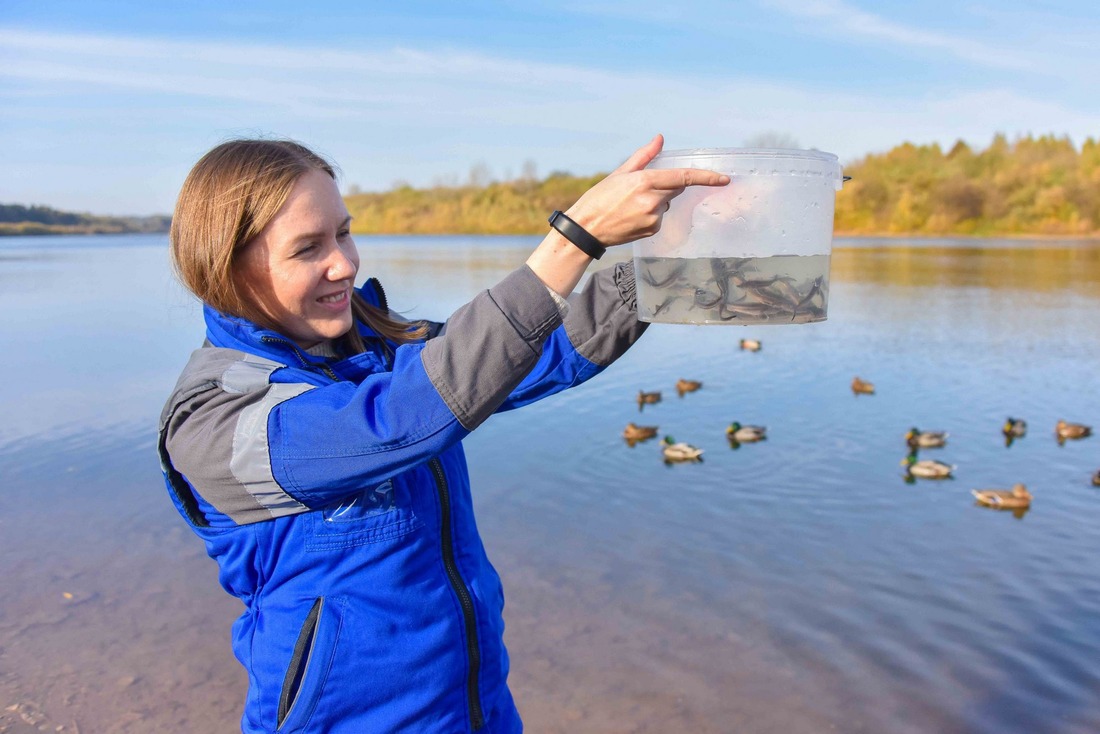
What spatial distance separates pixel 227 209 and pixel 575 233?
809mm

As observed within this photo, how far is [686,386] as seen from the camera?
1274 cm

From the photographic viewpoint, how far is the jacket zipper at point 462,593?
196 centimetres

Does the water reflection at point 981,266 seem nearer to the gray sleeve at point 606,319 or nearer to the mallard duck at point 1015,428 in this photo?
the mallard duck at point 1015,428

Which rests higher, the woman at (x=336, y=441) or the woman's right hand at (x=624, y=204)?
the woman's right hand at (x=624, y=204)

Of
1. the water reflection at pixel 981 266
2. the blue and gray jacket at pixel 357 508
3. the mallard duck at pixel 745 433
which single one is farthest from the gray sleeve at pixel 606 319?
the water reflection at pixel 981 266

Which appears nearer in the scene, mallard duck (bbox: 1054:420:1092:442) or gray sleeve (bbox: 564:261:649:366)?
gray sleeve (bbox: 564:261:649:366)

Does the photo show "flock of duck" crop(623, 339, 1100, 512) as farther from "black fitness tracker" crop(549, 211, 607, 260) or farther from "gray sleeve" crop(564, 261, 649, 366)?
"black fitness tracker" crop(549, 211, 607, 260)

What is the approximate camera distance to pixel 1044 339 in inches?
635

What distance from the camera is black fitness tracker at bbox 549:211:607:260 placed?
5.07ft

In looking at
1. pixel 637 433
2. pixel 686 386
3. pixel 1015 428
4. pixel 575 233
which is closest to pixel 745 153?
pixel 575 233

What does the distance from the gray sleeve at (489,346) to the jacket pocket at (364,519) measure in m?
0.42

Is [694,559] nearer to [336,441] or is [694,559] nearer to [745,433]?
[745,433]

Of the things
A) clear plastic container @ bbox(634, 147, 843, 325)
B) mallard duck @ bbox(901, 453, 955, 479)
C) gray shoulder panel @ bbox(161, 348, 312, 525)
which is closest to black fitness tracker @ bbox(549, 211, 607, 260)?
clear plastic container @ bbox(634, 147, 843, 325)

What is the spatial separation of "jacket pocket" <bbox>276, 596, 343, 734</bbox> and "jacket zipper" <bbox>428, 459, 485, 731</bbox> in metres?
0.26
